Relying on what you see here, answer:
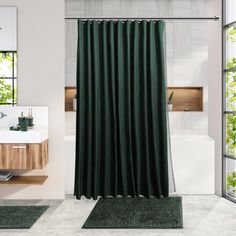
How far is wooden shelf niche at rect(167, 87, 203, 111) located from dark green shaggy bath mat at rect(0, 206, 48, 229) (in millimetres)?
2794

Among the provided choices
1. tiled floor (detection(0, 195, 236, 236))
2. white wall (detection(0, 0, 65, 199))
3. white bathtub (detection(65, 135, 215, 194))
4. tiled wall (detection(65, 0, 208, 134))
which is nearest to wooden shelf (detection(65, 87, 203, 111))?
tiled wall (detection(65, 0, 208, 134))

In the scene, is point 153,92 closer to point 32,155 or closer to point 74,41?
point 32,155

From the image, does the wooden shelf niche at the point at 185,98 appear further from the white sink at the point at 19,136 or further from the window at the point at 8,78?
the white sink at the point at 19,136

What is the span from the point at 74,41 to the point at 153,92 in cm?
194

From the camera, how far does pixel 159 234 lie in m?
3.42

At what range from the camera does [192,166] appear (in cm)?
488

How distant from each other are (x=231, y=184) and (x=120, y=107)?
1590mm

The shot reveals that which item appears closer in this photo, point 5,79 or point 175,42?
point 5,79

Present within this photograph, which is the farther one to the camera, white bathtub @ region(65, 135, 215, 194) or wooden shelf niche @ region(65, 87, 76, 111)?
wooden shelf niche @ region(65, 87, 76, 111)

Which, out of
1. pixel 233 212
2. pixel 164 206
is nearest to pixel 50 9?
pixel 164 206

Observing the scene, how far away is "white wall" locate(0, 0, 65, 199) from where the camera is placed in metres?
4.61

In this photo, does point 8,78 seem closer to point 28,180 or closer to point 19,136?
point 19,136

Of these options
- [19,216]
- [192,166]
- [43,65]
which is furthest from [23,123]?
[192,166]

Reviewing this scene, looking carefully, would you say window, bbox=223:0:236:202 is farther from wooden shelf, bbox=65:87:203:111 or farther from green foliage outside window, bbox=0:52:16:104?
green foliage outside window, bbox=0:52:16:104
